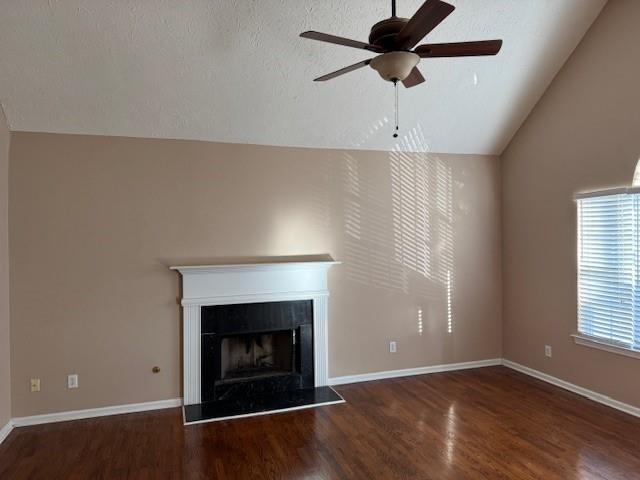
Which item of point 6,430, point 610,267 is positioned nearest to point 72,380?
point 6,430

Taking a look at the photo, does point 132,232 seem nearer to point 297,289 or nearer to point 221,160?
point 221,160

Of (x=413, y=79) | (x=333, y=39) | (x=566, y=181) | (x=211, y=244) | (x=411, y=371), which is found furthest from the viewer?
(x=411, y=371)

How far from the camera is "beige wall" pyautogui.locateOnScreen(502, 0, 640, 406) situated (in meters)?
3.62

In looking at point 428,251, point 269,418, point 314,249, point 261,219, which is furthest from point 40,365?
point 428,251

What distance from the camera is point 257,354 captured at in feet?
14.4

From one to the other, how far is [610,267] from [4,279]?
5074 millimetres

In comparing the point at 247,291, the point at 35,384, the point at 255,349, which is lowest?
the point at 35,384

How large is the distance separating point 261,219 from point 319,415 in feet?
6.17

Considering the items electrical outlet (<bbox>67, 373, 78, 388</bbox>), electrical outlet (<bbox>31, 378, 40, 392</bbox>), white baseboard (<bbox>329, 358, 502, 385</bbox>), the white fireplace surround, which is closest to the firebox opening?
the white fireplace surround

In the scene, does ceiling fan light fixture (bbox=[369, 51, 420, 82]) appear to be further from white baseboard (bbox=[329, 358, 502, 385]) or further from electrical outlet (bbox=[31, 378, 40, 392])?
electrical outlet (bbox=[31, 378, 40, 392])

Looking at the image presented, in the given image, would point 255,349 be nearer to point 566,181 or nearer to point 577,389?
point 577,389

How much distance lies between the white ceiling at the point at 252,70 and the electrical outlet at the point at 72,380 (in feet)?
6.93

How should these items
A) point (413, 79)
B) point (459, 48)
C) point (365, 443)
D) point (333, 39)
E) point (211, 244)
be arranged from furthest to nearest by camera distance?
point (211, 244), point (365, 443), point (413, 79), point (459, 48), point (333, 39)

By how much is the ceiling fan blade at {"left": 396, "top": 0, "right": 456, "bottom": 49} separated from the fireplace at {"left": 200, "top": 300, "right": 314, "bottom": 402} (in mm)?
2772
